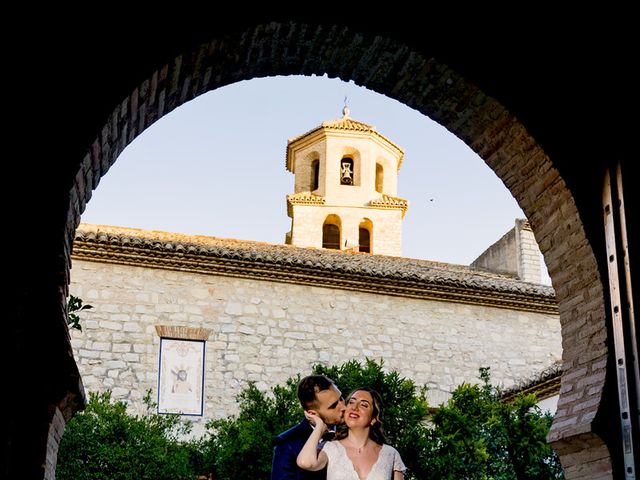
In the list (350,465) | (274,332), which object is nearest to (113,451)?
(274,332)

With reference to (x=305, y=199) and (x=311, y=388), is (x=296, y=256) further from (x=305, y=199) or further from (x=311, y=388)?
(x=311, y=388)

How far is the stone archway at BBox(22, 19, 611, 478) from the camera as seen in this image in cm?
438

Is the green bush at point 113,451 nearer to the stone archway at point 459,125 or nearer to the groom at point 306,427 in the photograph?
the stone archway at point 459,125

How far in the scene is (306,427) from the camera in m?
3.87

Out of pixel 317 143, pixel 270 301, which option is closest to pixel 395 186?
pixel 317 143

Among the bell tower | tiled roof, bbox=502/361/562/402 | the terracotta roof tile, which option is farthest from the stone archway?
the bell tower

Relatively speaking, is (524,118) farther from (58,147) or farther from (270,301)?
(270,301)

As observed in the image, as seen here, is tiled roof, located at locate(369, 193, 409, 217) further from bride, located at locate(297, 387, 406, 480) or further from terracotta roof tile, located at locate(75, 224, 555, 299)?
bride, located at locate(297, 387, 406, 480)

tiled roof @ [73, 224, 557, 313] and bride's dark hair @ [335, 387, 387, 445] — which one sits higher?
tiled roof @ [73, 224, 557, 313]

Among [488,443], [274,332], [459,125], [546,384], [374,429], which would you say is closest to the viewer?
[374,429]

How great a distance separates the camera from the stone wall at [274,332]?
15.2 m

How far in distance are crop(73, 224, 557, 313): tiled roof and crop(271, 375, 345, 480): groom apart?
39.3ft

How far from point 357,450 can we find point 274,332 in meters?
12.5

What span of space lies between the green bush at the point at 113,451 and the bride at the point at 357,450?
25.8ft
